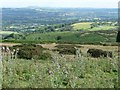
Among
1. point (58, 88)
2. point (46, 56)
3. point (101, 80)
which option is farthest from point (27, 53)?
point (58, 88)

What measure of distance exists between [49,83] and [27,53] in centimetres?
1308

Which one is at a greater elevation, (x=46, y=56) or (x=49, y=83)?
(x=49, y=83)

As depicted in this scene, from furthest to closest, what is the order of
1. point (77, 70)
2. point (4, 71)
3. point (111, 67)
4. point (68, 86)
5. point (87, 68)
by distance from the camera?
1. point (111, 67)
2. point (87, 68)
3. point (77, 70)
4. point (4, 71)
5. point (68, 86)

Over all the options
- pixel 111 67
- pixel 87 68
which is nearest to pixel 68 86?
pixel 87 68

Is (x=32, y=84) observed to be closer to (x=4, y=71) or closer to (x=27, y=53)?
(x=4, y=71)

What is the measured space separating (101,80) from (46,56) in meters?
10.4

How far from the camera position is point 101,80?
10914mm

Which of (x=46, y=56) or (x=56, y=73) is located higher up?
(x=56, y=73)

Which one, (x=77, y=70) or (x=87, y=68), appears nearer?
(x=77, y=70)

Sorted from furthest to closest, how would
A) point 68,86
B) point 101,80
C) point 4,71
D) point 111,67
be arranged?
point 111,67
point 4,71
point 101,80
point 68,86

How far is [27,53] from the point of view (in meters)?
22.5

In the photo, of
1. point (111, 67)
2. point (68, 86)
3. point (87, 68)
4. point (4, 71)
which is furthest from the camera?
point (111, 67)

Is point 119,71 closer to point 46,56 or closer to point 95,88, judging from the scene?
point 95,88

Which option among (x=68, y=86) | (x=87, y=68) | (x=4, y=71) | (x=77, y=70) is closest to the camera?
(x=68, y=86)
